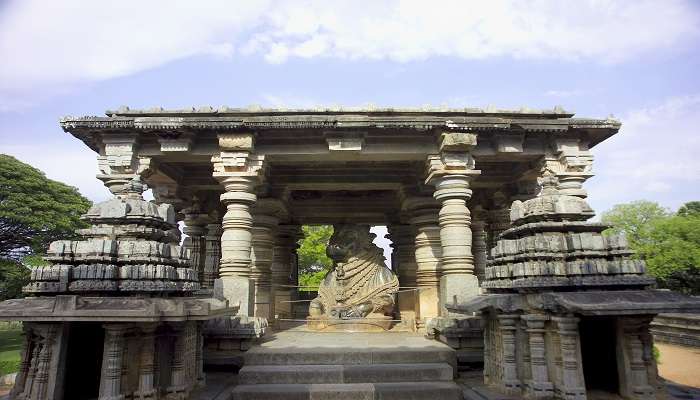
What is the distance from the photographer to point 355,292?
906 centimetres

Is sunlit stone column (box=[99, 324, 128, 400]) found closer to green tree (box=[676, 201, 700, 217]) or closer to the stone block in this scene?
the stone block

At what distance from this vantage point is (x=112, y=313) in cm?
375

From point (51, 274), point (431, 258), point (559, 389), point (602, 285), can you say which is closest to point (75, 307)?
point (51, 274)

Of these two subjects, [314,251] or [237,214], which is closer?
[237,214]

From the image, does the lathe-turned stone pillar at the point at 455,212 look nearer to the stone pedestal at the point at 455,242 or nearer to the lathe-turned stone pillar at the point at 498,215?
the stone pedestal at the point at 455,242

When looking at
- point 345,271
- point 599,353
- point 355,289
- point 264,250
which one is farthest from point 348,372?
point 264,250

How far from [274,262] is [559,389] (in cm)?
791

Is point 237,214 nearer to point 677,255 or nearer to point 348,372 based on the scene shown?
A: point 348,372

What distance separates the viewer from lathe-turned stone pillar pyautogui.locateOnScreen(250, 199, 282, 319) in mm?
8961

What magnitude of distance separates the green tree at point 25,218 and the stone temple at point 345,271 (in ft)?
45.6

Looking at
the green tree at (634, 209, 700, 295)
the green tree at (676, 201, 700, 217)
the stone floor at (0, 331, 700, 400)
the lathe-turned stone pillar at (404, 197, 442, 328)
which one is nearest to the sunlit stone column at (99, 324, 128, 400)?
the stone floor at (0, 331, 700, 400)

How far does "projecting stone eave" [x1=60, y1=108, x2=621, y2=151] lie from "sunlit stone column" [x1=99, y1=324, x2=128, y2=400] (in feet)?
13.3

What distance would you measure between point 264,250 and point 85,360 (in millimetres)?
4839

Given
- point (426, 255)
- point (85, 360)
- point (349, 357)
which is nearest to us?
point (85, 360)
